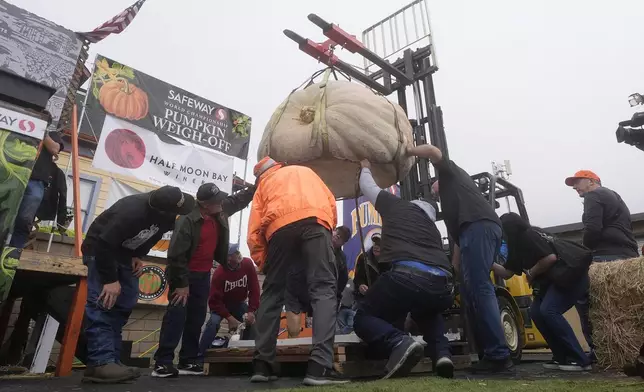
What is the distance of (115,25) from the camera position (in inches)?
214

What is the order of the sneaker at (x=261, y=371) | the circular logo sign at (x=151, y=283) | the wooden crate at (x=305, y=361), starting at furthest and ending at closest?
the circular logo sign at (x=151, y=283), the wooden crate at (x=305, y=361), the sneaker at (x=261, y=371)

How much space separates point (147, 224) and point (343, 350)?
4.64ft

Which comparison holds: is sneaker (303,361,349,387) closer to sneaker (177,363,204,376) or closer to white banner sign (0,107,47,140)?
sneaker (177,363,204,376)

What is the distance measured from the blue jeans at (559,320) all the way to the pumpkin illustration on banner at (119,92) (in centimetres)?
603

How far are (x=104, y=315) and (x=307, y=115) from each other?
1753 millimetres

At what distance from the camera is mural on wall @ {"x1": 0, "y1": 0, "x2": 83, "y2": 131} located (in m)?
4.74

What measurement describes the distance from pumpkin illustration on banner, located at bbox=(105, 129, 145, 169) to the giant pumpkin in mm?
4009

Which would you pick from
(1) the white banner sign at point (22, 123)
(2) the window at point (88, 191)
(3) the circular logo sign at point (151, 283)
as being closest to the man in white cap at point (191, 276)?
(1) the white banner sign at point (22, 123)

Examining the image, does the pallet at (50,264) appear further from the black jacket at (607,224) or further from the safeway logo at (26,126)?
the black jacket at (607,224)

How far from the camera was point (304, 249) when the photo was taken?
7.94ft

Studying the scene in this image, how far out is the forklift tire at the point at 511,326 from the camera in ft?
14.9

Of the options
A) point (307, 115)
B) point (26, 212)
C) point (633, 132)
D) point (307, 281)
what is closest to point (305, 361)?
point (307, 281)

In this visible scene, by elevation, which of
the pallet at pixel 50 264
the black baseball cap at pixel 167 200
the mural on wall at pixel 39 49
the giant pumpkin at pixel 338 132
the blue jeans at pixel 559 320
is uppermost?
the mural on wall at pixel 39 49

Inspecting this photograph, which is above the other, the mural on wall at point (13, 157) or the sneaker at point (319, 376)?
the mural on wall at point (13, 157)
